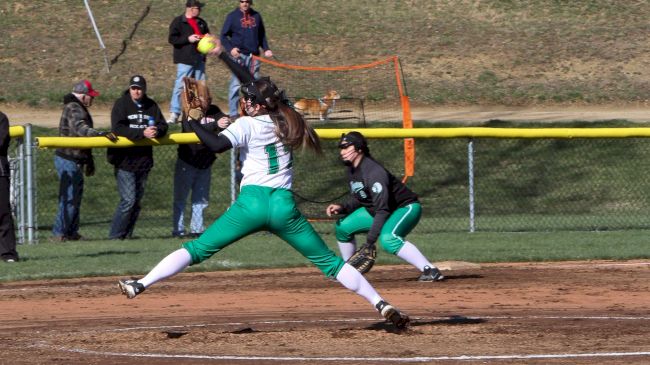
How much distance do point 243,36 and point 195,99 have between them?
442cm

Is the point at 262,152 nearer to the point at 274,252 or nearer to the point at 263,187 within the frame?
the point at 263,187

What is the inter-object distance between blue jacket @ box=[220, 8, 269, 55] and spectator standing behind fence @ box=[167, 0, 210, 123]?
353 mm

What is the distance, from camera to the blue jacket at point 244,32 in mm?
20672

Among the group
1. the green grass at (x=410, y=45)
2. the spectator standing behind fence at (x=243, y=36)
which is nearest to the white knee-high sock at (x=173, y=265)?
the spectator standing behind fence at (x=243, y=36)

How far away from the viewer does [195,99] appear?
16547 mm

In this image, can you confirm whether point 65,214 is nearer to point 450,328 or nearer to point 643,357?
point 450,328

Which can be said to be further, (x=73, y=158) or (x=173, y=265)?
(x=73, y=158)

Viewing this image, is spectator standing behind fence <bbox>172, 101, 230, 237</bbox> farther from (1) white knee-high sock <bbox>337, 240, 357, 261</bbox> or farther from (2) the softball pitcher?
(2) the softball pitcher

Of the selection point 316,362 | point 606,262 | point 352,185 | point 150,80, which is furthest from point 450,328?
point 150,80

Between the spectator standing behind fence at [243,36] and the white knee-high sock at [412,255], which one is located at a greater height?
the spectator standing behind fence at [243,36]

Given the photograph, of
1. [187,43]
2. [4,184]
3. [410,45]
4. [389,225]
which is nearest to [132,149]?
[4,184]

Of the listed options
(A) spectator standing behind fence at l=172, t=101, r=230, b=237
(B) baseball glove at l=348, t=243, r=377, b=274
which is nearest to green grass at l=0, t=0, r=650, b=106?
(A) spectator standing behind fence at l=172, t=101, r=230, b=237

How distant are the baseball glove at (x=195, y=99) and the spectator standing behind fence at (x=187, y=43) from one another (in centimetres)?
370

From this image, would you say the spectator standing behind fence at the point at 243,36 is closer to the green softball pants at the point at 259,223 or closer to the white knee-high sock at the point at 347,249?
the white knee-high sock at the point at 347,249
